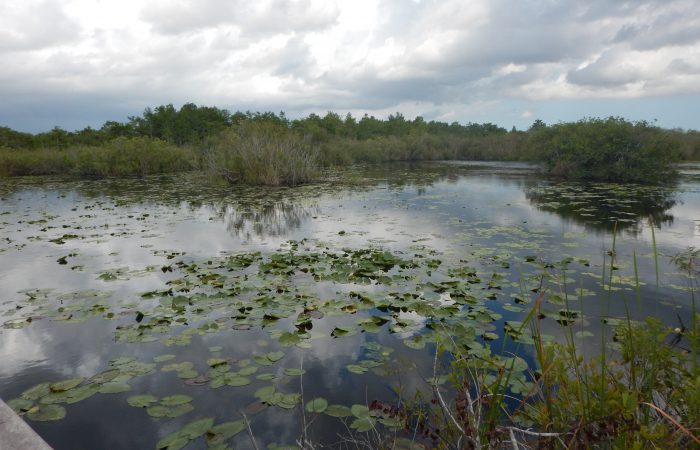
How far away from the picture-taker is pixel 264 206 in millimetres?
15711

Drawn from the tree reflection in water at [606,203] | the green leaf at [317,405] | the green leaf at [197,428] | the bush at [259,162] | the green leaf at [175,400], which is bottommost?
the green leaf at [317,405]

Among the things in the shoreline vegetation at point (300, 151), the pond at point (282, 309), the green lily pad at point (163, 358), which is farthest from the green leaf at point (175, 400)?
the shoreline vegetation at point (300, 151)

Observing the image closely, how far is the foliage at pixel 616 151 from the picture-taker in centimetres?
2273

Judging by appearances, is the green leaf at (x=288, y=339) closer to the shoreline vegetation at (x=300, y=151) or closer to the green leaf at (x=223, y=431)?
the green leaf at (x=223, y=431)

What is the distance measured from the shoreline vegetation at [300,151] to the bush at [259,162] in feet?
0.18

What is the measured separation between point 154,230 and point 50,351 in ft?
23.4

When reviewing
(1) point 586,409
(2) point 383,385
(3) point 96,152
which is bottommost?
(2) point 383,385

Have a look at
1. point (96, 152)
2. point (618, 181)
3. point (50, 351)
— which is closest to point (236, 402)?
point (50, 351)

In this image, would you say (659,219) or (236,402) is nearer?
(236,402)

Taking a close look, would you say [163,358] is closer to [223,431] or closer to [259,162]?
[223,431]

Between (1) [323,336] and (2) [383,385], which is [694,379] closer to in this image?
(2) [383,385]

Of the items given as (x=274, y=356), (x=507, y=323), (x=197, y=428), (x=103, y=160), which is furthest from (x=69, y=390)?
(x=103, y=160)

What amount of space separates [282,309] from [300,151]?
24.0 meters

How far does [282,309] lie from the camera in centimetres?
587
